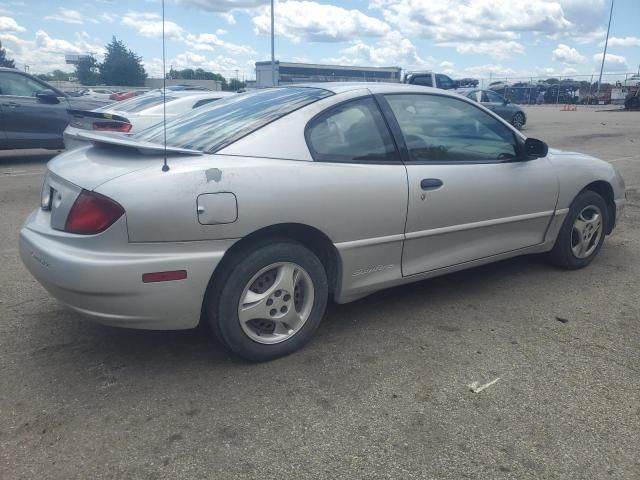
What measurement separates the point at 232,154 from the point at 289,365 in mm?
1153

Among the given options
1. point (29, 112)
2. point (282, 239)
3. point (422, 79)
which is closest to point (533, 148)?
point (282, 239)

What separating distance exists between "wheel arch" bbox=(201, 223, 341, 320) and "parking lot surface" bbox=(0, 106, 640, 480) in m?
0.43

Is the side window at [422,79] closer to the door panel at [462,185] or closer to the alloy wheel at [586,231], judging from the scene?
the alloy wheel at [586,231]

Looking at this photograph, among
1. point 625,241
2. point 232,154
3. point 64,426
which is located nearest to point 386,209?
point 232,154

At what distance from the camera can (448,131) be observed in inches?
151

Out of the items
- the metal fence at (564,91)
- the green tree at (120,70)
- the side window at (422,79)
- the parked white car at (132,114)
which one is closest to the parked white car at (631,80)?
the metal fence at (564,91)

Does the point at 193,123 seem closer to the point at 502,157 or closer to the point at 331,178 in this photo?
the point at 331,178

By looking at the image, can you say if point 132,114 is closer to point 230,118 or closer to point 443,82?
point 230,118

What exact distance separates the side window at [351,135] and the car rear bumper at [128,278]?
83 cm

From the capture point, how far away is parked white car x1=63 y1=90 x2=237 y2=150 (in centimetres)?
744

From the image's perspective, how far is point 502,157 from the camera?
404cm

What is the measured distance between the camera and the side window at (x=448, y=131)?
11.9ft

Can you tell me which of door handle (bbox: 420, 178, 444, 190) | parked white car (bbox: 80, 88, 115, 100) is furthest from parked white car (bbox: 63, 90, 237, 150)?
parked white car (bbox: 80, 88, 115, 100)

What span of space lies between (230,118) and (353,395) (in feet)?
5.75
